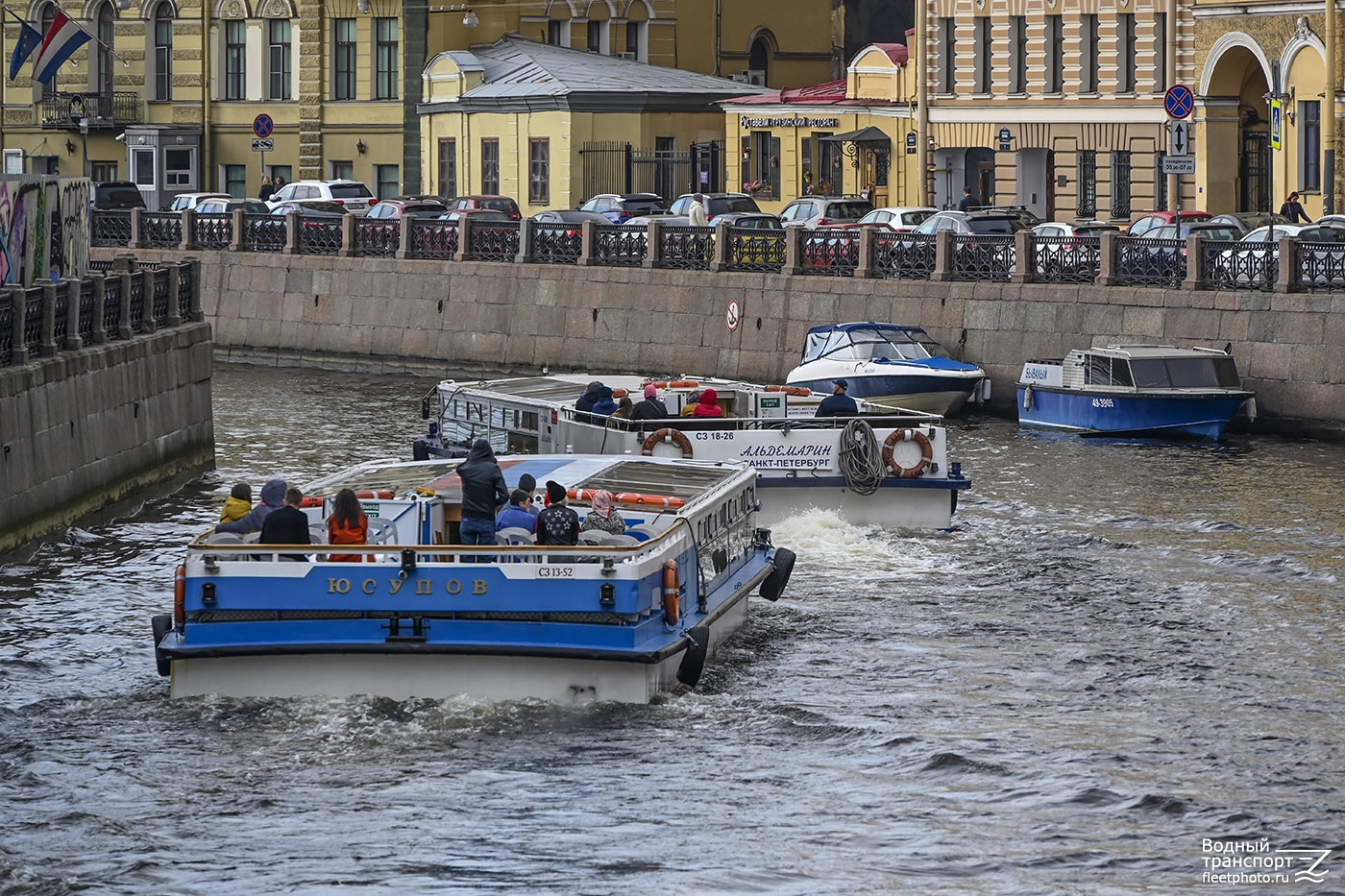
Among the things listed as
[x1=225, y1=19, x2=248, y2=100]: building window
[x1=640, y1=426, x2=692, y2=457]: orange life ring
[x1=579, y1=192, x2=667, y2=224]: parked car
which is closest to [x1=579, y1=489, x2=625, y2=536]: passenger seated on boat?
[x1=640, y1=426, x2=692, y2=457]: orange life ring

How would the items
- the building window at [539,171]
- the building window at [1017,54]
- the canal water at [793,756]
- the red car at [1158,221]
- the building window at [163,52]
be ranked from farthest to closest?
the building window at [163,52], the building window at [539,171], the building window at [1017,54], the red car at [1158,221], the canal water at [793,756]

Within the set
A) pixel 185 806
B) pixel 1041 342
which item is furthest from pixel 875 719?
pixel 1041 342

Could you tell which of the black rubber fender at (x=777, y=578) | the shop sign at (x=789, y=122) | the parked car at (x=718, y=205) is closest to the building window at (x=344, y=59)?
the shop sign at (x=789, y=122)

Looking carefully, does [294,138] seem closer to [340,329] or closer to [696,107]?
[696,107]

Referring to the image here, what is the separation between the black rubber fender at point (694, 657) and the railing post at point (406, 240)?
26.6m

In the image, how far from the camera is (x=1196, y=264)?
32000 mm

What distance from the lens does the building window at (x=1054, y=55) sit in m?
50.4

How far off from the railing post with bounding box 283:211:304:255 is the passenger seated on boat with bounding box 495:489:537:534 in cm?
2708

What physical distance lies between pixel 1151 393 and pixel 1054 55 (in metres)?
22.0

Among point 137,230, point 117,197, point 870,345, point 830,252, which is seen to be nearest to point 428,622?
point 870,345

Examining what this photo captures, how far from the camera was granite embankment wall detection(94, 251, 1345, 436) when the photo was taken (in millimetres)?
30812

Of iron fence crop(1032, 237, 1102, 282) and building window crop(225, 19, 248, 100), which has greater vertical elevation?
building window crop(225, 19, 248, 100)

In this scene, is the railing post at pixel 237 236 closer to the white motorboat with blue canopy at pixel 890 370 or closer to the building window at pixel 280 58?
the white motorboat with blue canopy at pixel 890 370

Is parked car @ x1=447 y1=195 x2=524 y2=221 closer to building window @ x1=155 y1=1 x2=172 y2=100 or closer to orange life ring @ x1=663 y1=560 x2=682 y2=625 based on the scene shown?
building window @ x1=155 y1=1 x2=172 y2=100
